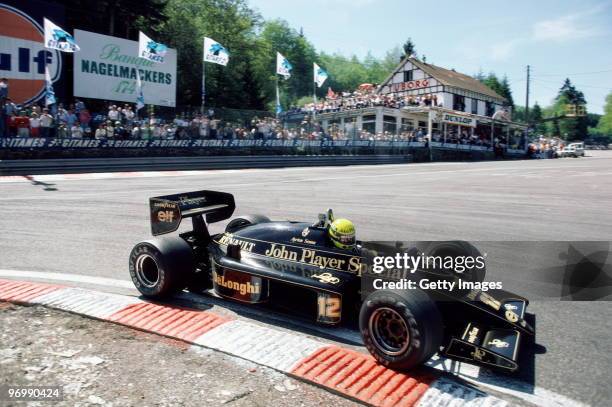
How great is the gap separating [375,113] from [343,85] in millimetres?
87121

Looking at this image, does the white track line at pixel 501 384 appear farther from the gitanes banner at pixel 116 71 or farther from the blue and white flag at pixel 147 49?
the gitanes banner at pixel 116 71

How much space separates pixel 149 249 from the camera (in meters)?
5.11

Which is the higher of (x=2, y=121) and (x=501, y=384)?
(x=2, y=121)

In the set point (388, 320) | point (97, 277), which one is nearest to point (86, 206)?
point (97, 277)

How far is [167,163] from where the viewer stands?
20.7 metres

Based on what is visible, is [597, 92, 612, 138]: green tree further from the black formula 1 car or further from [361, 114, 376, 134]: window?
the black formula 1 car

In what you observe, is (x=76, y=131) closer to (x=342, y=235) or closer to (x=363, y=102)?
(x=342, y=235)

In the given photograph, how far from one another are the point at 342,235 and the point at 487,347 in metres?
1.60

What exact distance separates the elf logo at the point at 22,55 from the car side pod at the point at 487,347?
2117 cm

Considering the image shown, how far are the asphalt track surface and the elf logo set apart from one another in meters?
8.46

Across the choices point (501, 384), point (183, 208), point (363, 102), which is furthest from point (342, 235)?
point (363, 102)

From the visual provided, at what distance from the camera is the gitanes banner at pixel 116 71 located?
23469mm

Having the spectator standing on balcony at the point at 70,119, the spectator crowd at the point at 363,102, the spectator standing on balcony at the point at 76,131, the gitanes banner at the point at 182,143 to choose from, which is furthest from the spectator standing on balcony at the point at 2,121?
the spectator crowd at the point at 363,102

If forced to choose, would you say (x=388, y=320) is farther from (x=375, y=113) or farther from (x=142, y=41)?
(x=375, y=113)
